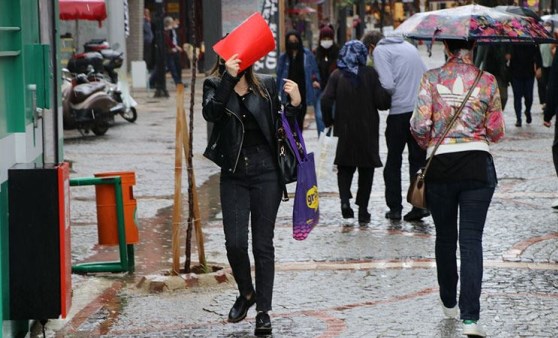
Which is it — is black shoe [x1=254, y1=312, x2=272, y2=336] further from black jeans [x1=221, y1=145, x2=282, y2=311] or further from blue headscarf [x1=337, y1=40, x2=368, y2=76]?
blue headscarf [x1=337, y1=40, x2=368, y2=76]

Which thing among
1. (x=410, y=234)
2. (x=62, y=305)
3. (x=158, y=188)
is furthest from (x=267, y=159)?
(x=158, y=188)

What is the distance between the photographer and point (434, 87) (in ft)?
24.6

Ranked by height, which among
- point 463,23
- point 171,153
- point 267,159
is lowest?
point 171,153

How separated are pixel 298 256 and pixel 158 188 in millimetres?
4682

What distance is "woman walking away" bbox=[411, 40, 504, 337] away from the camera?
289 inches

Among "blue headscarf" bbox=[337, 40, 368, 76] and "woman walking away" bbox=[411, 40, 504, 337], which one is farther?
"blue headscarf" bbox=[337, 40, 368, 76]

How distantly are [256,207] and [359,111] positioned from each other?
437 cm

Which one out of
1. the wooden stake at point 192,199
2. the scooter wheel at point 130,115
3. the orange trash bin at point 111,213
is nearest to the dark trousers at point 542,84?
the scooter wheel at point 130,115

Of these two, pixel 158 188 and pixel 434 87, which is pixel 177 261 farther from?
pixel 158 188

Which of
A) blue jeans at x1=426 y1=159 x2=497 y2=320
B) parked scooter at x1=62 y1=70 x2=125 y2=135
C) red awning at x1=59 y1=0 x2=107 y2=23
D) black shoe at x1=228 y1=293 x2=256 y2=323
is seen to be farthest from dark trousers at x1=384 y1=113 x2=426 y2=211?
parked scooter at x1=62 y1=70 x2=125 y2=135

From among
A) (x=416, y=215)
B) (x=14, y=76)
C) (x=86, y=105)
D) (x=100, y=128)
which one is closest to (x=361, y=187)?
(x=416, y=215)

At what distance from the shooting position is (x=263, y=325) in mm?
7473

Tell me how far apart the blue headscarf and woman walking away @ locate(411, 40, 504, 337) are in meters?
4.13

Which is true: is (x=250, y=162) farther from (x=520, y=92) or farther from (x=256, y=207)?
(x=520, y=92)
